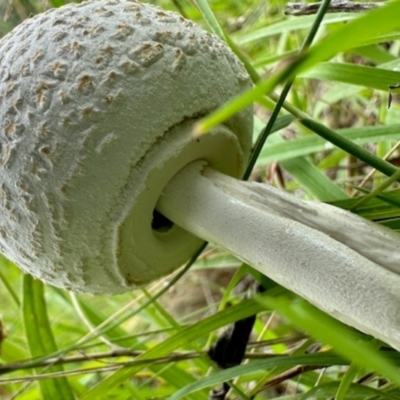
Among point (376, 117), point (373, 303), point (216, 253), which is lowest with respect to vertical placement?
point (216, 253)

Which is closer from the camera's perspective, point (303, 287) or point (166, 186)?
point (303, 287)

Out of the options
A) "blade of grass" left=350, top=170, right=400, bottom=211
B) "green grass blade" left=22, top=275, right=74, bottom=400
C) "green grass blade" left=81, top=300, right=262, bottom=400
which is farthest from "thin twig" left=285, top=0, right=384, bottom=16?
"green grass blade" left=22, top=275, right=74, bottom=400

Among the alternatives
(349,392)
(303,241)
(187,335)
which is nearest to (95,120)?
(303,241)

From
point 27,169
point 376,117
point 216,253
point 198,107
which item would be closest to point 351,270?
point 198,107

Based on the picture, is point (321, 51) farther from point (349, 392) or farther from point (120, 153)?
point (349, 392)

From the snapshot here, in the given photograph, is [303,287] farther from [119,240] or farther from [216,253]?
[216,253]

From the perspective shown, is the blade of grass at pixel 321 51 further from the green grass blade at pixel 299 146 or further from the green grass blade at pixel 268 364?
the green grass blade at pixel 299 146

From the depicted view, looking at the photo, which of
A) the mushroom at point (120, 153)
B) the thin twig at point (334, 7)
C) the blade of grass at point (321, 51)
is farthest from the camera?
the thin twig at point (334, 7)

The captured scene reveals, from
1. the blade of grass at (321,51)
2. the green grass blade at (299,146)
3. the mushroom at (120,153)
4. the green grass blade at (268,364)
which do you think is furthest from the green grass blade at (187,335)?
the blade of grass at (321,51)
